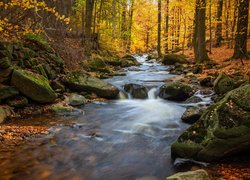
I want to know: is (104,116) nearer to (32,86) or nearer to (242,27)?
(32,86)

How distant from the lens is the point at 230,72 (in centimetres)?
1281

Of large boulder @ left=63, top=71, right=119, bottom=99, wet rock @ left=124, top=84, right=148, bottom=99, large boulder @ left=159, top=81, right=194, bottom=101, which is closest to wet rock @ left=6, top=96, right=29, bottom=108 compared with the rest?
large boulder @ left=63, top=71, right=119, bottom=99

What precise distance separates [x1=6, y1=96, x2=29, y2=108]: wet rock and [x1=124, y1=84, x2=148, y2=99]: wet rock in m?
4.85

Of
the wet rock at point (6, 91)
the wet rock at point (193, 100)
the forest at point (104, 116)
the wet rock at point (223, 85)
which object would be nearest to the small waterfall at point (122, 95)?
the forest at point (104, 116)

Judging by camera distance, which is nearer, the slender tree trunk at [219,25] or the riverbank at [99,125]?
the riverbank at [99,125]

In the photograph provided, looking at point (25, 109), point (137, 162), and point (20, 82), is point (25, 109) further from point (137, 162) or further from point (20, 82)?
point (137, 162)

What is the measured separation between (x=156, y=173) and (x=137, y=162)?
0.60 metres

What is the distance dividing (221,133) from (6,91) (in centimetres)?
667

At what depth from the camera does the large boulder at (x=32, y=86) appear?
9172mm

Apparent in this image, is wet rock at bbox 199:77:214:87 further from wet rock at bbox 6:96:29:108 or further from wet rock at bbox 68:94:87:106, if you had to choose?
wet rock at bbox 6:96:29:108

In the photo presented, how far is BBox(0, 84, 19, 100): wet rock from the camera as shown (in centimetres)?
882

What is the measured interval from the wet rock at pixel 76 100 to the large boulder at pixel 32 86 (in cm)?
75

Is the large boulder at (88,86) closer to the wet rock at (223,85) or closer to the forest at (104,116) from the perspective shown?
the forest at (104,116)

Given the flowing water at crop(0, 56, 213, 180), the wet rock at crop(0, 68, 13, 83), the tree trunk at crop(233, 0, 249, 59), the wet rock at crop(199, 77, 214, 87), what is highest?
the tree trunk at crop(233, 0, 249, 59)
